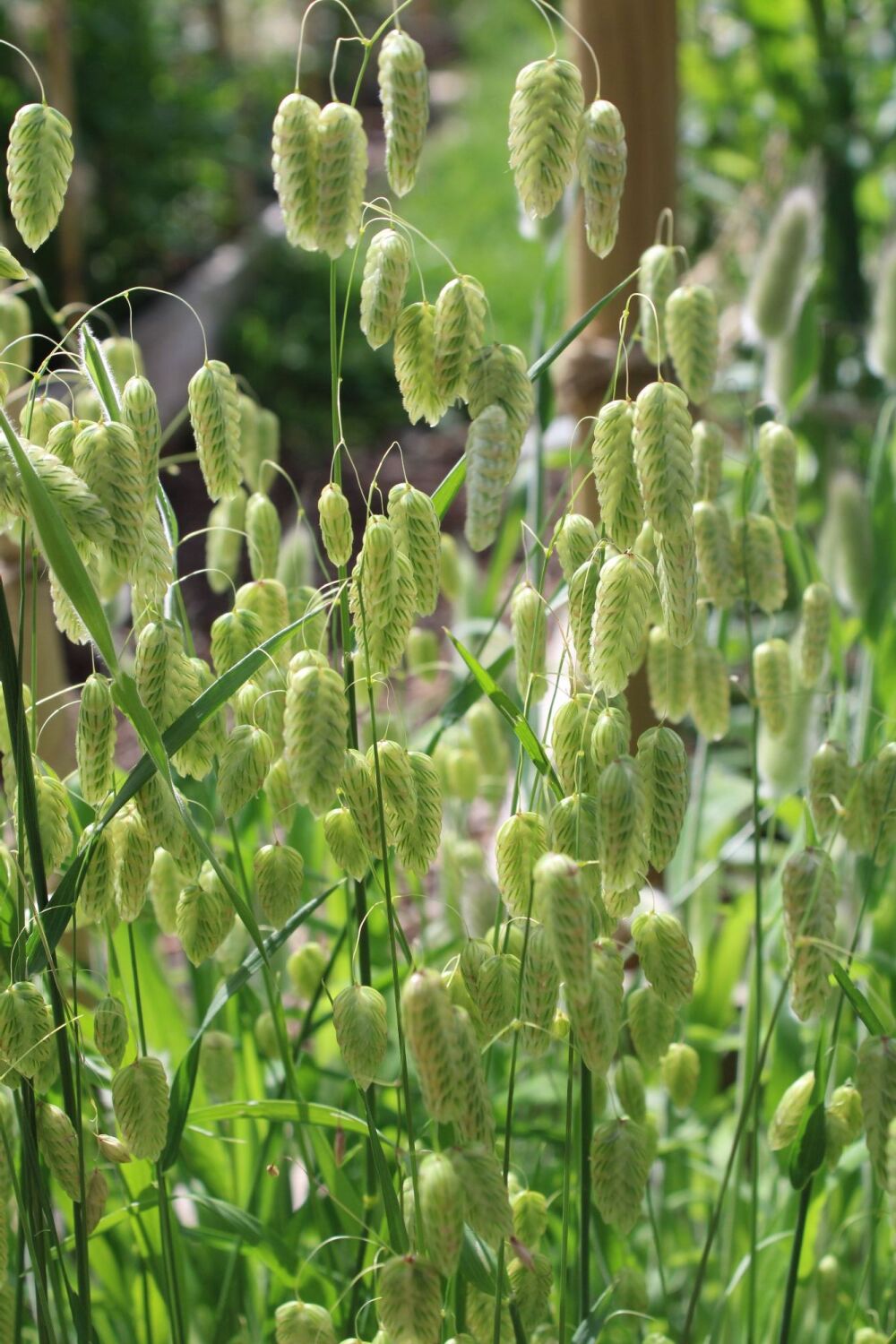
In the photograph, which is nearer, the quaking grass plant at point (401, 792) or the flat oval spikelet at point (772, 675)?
the quaking grass plant at point (401, 792)

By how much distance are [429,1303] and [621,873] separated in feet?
0.62

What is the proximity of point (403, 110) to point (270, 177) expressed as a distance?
5.43 metres

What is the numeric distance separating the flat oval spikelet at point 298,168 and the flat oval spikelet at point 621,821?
0.86ft

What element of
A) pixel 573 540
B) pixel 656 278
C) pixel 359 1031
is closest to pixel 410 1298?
pixel 359 1031

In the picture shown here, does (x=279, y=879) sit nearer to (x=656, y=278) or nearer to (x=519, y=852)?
(x=519, y=852)

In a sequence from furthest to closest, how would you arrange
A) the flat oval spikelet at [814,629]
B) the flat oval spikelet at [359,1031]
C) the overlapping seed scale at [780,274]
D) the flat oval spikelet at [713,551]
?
the overlapping seed scale at [780,274], the flat oval spikelet at [814,629], the flat oval spikelet at [713,551], the flat oval spikelet at [359,1031]

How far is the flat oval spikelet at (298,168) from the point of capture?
62 cm

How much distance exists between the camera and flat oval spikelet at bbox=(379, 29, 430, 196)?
2.05 ft

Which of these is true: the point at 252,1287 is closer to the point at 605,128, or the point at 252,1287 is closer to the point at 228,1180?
the point at 228,1180

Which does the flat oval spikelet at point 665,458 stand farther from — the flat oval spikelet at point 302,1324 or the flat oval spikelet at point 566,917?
the flat oval spikelet at point 302,1324

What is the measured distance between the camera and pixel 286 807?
76 cm

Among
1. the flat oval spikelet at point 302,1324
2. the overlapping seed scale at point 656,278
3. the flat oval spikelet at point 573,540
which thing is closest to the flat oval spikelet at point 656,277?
the overlapping seed scale at point 656,278

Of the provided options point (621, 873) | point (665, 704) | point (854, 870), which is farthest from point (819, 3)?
point (621, 873)

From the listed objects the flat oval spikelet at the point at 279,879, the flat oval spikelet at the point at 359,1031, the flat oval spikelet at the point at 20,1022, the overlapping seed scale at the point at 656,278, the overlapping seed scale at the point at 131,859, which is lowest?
the flat oval spikelet at the point at 359,1031
